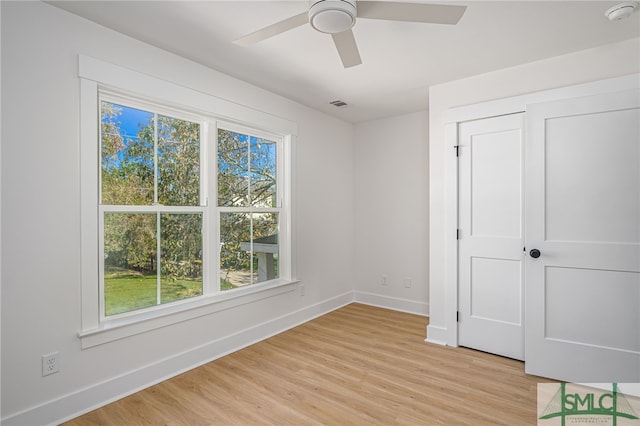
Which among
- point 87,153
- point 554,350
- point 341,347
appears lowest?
point 341,347

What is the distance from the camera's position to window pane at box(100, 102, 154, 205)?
2.36m

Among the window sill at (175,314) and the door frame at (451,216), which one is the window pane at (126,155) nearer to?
the window sill at (175,314)

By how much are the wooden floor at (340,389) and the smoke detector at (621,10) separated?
2.51 m

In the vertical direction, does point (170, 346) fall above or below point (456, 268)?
below

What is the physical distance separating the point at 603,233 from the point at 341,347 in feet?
7.52

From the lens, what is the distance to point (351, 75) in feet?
10.2

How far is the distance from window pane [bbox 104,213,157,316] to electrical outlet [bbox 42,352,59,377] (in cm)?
39

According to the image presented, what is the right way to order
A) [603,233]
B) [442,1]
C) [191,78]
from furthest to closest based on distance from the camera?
[191,78] < [603,233] < [442,1]

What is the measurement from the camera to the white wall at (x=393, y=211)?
167 inches

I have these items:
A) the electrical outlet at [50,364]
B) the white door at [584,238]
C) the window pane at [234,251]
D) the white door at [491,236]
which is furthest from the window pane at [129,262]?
the white door at [584,238]

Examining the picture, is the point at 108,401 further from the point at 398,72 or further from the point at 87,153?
the point at 398,72

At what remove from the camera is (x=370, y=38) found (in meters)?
2.42

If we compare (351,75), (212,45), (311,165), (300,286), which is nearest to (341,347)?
(300,286)

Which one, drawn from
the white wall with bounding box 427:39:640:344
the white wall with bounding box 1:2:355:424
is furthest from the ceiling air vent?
the white wall with bounding box 1:2:355:424
